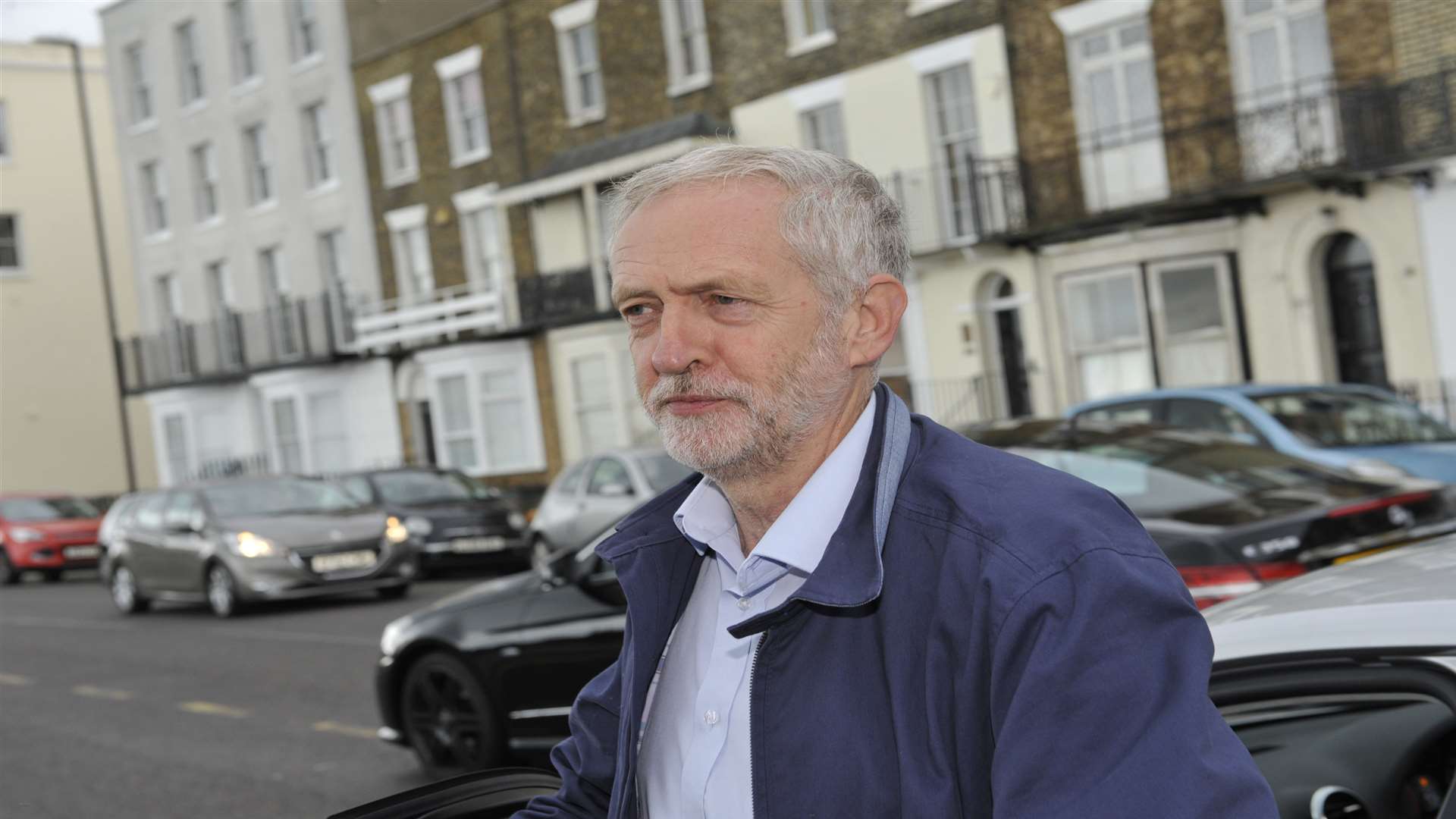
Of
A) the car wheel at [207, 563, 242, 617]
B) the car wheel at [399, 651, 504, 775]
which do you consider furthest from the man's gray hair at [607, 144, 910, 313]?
the car wheel at [207, 563, 242, 617]

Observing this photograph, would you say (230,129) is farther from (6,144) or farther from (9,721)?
(9,721)

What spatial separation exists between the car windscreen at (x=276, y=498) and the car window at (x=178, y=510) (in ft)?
0.68

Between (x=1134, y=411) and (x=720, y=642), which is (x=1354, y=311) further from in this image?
(x=720, y=642)

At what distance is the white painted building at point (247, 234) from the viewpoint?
35.7 m

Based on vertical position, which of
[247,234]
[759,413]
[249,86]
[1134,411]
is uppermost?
[249,86]

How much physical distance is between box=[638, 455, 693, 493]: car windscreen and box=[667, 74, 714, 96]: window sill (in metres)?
11.0

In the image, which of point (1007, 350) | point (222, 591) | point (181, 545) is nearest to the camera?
point (222, 591)

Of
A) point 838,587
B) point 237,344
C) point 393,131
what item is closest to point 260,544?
point 838,587

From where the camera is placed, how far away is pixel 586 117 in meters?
30.0

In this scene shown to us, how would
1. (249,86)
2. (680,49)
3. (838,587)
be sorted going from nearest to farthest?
(838,587), (680,49), (249,86)

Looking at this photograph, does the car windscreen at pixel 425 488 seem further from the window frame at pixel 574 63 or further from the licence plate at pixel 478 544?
the window frame at pixel 574 63

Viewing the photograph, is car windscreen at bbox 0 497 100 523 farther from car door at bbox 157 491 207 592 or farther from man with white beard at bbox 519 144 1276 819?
man with white beard at bbox 519 144 1276 819

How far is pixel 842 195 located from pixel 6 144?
4918 centimetres

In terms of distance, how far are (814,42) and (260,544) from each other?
1300 centimetres
